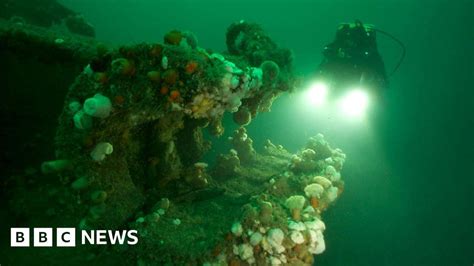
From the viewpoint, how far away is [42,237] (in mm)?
3809

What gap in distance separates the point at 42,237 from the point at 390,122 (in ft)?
154

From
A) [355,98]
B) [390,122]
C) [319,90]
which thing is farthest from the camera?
[390,122]

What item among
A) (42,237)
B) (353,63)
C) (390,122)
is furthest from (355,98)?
(390,122)

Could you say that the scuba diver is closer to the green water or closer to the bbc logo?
Result: the green water

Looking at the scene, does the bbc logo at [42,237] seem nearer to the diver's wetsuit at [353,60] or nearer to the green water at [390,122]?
the green water at [390,122]

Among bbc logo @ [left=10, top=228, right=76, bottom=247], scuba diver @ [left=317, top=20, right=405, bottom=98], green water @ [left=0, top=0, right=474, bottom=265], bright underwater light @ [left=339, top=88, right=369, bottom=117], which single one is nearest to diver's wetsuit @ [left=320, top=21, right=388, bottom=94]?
scuba diver @ [left=317, top=20, right=405, bottom=98]

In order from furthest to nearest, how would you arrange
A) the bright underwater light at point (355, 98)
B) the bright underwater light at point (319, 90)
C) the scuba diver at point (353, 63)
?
the bright underwater light at point (319, 90)
the bright underwater light at point (355, 98)
the scuba diver at point (353, 63)

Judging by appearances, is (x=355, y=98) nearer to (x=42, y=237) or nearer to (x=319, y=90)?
(x=319, y=90)

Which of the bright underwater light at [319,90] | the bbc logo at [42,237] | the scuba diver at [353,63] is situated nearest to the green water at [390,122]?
the bright underwater light at [319,90]

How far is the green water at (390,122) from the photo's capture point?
11922 millimetres

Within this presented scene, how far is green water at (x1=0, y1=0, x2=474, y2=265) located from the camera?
11922 mm

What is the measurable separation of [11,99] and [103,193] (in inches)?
94.2

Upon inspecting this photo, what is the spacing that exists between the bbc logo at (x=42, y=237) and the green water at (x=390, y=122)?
14.7 ft

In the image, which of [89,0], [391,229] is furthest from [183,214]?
[89,0]
